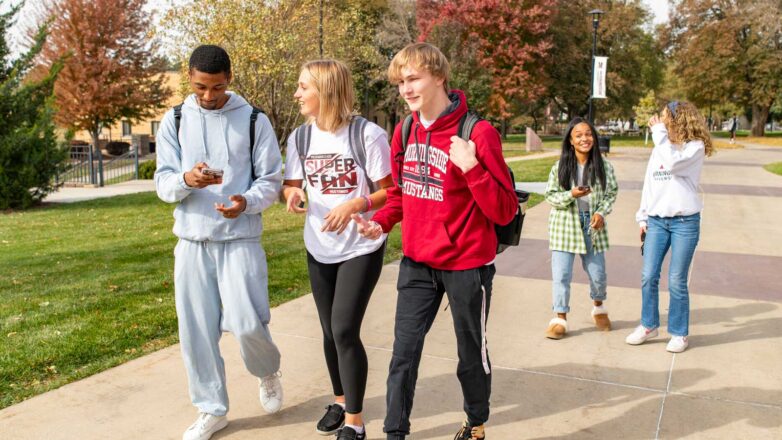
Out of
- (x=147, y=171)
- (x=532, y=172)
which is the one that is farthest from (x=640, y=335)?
(x=147, y=171)

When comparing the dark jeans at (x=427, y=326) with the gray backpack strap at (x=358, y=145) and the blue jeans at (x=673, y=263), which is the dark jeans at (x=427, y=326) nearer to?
the gray backpack strap at (x=358, y=145)

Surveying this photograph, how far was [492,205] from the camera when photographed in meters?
2.92

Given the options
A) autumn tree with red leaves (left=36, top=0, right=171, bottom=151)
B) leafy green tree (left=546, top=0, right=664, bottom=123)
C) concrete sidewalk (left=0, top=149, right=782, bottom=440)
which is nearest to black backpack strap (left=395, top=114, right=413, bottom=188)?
concrete sidewalk (left=0, top=149, right=782, bottom=440)

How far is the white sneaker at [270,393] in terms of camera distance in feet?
12.3

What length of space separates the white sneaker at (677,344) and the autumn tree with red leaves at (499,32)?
33370 millimetres

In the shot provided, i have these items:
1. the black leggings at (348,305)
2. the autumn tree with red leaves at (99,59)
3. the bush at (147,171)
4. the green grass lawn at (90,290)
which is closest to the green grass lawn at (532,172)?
the green grass lawn at (90,290)

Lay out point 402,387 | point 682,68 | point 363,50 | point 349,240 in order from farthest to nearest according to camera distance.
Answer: point 682,68
point 363,50
point 349,240
point 402,387

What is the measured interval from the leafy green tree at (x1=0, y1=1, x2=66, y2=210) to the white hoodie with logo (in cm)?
1380

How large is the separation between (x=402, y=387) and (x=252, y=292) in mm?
863

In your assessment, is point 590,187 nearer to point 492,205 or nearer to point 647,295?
point 647,295

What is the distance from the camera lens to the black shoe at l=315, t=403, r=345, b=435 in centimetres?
357

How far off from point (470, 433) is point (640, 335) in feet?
7.28

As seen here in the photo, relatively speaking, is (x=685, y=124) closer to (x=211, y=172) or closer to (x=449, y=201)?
(x=449, y=201)

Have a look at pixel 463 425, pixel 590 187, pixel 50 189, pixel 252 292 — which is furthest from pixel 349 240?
pixel 50 189
